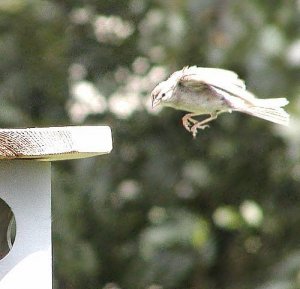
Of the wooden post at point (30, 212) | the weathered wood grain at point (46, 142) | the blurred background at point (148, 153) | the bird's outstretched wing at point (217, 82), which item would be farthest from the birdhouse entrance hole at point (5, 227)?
the blurred background at point (148, 153)

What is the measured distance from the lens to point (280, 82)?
9.70ft

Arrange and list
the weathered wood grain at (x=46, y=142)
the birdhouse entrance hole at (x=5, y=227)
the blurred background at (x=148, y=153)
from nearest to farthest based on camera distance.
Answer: the weathered wood grain at (x=46, y=142), the birdhouse entrance hole at (x=5, y=227), the blurred background at (x=148, y=153)

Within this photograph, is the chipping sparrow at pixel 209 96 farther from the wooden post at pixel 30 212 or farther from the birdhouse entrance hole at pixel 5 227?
the birdhouse entrance hole at pixel 5 227

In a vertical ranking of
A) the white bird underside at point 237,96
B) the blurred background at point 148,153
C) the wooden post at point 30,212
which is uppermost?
the blurred background at point 148,153

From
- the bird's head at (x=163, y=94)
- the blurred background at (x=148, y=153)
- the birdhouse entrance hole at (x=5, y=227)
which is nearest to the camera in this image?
the bird's head at (x=163, y=94)

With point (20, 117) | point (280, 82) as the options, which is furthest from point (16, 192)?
point (20, 117)

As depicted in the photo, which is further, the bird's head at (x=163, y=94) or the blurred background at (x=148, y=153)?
the blurred background at (x=148, y=153)

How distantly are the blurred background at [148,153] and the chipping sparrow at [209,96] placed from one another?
4.27 feet

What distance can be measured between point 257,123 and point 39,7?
0.74 m

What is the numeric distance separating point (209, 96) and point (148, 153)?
1650mm

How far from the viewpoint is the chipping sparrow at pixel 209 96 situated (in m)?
1.68

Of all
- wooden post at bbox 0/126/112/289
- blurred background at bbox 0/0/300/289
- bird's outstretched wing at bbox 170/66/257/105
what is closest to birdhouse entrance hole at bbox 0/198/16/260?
wooden post at bbox 0/126/112/289

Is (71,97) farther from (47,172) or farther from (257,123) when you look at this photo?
(47,172)

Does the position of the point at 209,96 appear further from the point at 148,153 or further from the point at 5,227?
the point at 148,153
